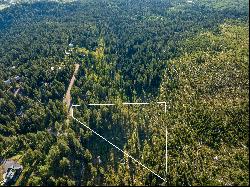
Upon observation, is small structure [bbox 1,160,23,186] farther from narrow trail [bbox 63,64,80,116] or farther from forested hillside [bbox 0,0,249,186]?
narrow trail [bbox 63,64,80,116]

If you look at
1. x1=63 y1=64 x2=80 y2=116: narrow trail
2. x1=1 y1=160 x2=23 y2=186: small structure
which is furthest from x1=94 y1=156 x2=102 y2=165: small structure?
x1=63 y1=64 x2=80 y2=116: narrow trail

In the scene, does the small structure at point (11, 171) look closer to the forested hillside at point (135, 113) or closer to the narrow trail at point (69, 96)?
the forested hillside at point (135, 113)

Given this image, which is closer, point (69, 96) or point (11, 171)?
point (11, 171)

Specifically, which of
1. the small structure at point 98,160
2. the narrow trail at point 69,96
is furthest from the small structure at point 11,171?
the narrow trail at point 69,96

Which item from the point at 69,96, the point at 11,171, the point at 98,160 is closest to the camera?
the point at 11,171

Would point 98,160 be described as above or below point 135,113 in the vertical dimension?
A: below

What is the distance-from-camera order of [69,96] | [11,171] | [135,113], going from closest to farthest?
[11,171] → [135,113] → [69,96]

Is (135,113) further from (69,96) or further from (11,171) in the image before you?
(11,171)

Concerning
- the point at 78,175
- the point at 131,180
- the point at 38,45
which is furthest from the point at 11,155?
the point at 38,45

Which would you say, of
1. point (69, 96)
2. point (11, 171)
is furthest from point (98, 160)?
point (69, 96)
